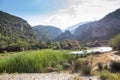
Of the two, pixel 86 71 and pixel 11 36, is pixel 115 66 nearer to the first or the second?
pixel 86 71

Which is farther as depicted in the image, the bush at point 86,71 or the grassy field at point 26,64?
the grassy field at point 26,64

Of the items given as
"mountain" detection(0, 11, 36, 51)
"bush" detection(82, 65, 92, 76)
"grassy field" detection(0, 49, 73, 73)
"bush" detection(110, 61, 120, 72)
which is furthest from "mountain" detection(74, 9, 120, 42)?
"bush" detection(82, 65, 92, 76)

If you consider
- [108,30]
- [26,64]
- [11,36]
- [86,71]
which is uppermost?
[108,30]

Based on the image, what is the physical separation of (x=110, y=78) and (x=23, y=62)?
24.4 ft

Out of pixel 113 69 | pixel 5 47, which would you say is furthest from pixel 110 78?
pixel 5 47

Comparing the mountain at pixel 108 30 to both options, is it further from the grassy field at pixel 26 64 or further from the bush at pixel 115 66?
the bush at pixel 115 66

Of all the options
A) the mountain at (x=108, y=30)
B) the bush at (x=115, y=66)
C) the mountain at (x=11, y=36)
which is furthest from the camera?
the mountain at (x=108, y=30)

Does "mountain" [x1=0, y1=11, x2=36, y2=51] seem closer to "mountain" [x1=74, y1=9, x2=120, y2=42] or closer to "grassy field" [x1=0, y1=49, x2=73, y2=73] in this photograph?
"mountain" [x1=74, y1=9, x2=120, y2=42]

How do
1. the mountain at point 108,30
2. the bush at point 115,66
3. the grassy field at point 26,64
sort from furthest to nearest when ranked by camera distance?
the mountain at point 108,30 → the grassy field at point 26,64 → the bush at point 115,66

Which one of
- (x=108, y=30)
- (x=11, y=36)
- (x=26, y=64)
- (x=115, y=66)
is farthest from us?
(x=108, y=30)

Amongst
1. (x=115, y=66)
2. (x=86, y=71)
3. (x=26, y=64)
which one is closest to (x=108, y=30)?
(x=115, y=66)

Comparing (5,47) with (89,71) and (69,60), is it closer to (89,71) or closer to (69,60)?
(69,60)

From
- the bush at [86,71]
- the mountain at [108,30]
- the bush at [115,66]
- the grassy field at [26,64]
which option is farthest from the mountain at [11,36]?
the bush at [86,71]

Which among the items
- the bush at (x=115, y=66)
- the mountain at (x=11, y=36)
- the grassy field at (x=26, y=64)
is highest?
the mountain at (x=11, y=36)
